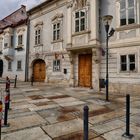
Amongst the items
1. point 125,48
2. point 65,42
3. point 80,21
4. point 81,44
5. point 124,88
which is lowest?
point 124,88

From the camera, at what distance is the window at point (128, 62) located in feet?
33.3

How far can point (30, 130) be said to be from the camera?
425 cm

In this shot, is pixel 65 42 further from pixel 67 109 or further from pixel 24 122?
pixel 24 122

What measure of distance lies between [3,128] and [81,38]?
9.64m

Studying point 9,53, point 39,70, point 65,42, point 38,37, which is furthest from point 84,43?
point 9,53

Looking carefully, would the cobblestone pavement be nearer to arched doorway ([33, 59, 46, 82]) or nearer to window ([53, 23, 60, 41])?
window ([53, 23, 60, 41])

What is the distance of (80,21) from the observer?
42.5 ft

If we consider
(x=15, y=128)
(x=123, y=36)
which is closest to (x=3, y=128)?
(x=15, y=128)

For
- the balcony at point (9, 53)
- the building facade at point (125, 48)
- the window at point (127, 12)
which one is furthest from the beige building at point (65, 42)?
the balcony at point (9, 53)

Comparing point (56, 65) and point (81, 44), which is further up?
point (81, 44)

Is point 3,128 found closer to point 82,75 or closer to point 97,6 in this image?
point 82,75

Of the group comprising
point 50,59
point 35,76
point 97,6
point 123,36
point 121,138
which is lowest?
point 121,138

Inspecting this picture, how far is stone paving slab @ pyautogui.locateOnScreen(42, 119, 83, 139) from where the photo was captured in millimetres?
4066

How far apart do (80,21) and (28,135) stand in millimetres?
10757
